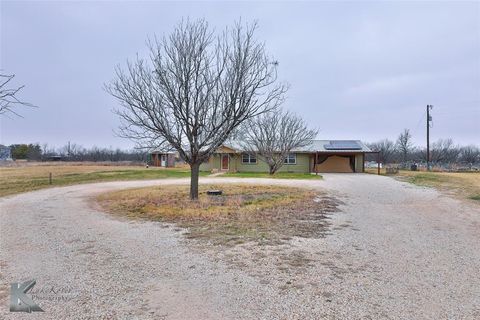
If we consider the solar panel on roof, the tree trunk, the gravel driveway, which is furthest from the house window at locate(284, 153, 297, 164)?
the gravel driveway

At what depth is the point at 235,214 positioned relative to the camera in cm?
976

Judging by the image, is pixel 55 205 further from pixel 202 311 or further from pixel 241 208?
pixel 202 311

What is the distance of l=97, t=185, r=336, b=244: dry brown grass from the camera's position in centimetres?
733

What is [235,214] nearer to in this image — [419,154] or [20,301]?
[20,301]

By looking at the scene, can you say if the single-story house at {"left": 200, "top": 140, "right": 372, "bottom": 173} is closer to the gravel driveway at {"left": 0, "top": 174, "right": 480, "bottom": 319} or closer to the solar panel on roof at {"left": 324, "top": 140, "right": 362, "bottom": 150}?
the solar panel on roof at {"left": 324, "top": 140, "right": 362, "bottom": 150}

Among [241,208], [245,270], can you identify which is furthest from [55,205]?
[245,270]

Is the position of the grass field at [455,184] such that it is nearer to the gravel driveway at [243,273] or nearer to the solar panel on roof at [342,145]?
the gravel driveway at [243,273]

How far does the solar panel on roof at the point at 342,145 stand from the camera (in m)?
36.5

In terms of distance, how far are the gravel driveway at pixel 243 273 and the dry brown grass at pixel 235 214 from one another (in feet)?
1.76

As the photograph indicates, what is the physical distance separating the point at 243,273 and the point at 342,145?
117 feet

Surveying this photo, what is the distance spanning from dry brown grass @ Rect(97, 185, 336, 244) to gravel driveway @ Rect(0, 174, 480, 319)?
535 mm

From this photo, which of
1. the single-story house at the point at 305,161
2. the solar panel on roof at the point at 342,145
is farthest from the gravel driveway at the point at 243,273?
the solar panel on roof at the point at 342,145

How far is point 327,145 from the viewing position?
3903 cm

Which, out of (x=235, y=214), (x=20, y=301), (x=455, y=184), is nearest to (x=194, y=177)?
(x=235, y=214)
